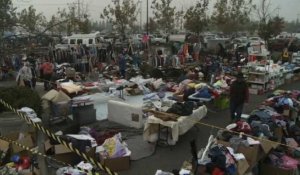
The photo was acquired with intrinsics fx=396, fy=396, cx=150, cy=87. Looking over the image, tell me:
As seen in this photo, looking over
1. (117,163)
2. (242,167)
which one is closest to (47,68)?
(117,163)

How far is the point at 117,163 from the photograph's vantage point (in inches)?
335

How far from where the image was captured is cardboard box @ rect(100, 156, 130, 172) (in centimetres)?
846

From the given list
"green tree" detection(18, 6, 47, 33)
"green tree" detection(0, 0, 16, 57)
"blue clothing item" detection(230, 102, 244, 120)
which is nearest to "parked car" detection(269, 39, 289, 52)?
"green tree" detection(18, 6, 47, 33)

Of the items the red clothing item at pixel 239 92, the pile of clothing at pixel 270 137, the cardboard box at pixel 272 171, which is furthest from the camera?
the red clothing item at pixel 239 92

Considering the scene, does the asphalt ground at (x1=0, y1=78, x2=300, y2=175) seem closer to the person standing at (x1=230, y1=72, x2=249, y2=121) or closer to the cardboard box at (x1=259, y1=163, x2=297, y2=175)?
the person standing at (x1=230, y1=72, x2=249, y2=121)

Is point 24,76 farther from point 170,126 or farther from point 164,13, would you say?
point 164,13

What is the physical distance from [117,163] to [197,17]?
35411 millimetres

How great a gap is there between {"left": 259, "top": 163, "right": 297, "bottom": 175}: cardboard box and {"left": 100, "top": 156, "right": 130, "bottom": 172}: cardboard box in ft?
9.30

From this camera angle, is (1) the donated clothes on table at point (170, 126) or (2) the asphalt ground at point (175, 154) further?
(1) the donated clothes on table at point (170, 126)

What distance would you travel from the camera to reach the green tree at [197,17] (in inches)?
1640

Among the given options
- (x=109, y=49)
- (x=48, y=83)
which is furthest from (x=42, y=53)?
(x=48, y=83)

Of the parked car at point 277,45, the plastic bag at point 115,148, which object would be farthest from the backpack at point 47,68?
the parked car at point 277,45

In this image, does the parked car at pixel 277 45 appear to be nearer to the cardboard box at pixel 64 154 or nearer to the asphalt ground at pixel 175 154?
the asphalt ground at pixel 175 154

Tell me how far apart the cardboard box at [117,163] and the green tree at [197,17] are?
3409 centimetres
